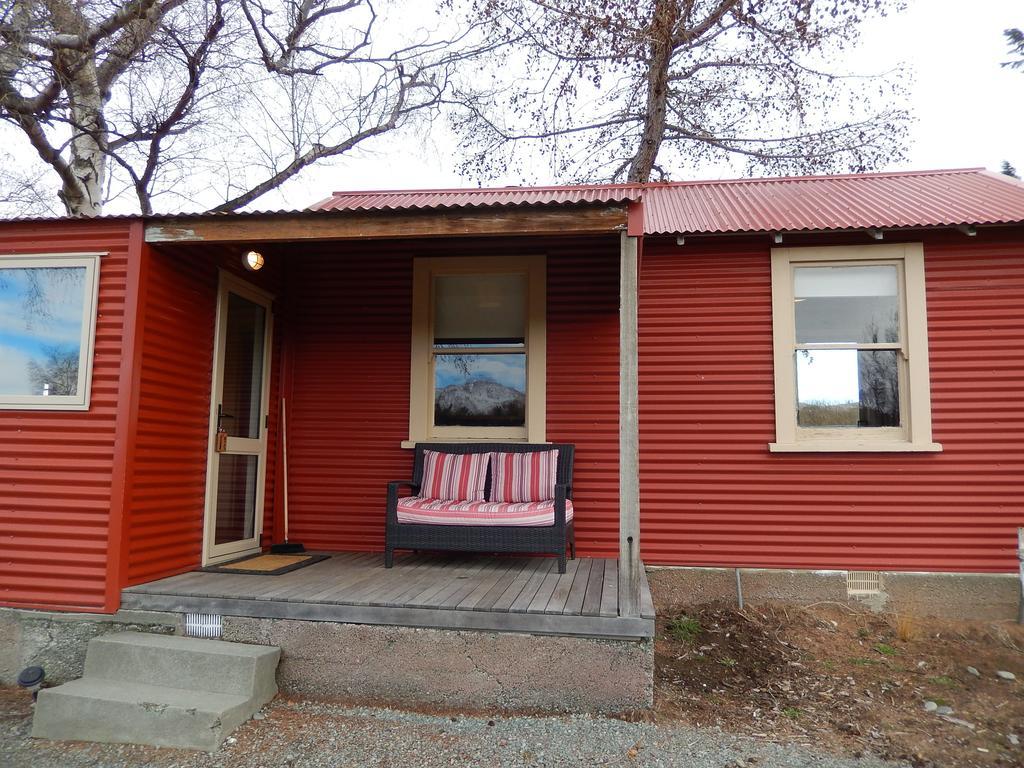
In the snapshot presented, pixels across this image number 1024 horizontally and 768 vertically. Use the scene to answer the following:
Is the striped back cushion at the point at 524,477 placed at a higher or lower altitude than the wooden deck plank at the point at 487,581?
higher

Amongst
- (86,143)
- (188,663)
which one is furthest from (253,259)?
(86,143)

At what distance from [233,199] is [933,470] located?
41.0ft

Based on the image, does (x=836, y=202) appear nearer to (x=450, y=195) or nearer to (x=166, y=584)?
(x=450, y=195)

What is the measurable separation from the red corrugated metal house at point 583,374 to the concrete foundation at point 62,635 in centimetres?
26

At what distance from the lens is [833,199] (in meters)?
5.97

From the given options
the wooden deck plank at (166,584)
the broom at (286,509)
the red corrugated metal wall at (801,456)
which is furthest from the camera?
the broom at (286,509)

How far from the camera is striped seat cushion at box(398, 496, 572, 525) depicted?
14.8ft

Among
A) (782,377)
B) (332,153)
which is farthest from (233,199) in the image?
(782,377)

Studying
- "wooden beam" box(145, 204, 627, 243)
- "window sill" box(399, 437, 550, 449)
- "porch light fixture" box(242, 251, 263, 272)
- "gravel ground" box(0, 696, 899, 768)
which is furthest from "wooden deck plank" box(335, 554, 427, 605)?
"porch light fixture" box(242, 251, 263, 272)

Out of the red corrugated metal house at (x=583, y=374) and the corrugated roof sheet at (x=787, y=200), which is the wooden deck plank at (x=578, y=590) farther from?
the corrugated roof sheet at (x=787, y=200)

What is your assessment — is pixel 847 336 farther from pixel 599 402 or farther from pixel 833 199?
pixel 599 402

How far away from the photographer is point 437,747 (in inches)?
118

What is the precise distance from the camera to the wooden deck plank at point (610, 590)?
3.39m

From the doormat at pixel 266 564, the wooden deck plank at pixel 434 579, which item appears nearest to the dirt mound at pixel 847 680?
the wooden deck plank at pixel 434 579
